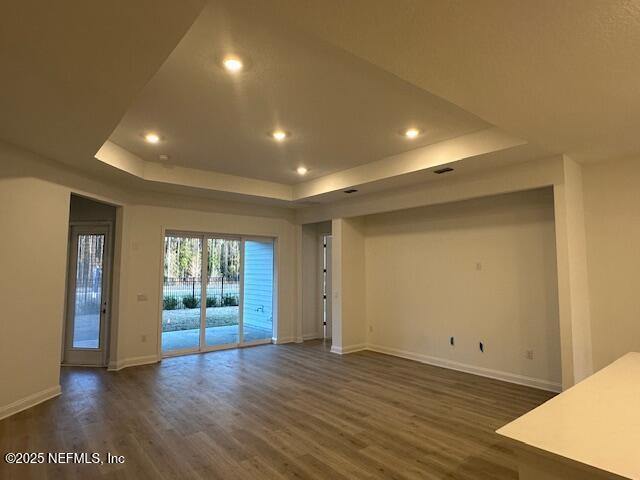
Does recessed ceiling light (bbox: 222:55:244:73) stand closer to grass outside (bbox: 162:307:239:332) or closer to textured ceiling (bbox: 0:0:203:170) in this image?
textured ceiling (bbox: 0:0:203:170)

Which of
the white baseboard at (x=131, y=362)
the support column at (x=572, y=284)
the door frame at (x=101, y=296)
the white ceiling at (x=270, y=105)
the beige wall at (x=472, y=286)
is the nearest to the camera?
the white ceiling at (x=270, y=105)

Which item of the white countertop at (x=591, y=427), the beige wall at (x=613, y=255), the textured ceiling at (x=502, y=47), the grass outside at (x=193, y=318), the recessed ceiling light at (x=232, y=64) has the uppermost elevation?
the recessed ceiling light at (x=232, y=64)

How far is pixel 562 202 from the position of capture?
4.03m

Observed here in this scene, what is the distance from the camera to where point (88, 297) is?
19.2ft

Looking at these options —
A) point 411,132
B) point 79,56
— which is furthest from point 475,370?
point 79,56

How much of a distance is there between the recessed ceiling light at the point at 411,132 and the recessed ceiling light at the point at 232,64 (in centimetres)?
197

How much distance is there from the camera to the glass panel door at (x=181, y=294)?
6.35 metres

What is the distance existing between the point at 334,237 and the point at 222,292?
90.2 inches

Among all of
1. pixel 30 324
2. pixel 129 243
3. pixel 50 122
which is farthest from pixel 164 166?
pixel 30 324

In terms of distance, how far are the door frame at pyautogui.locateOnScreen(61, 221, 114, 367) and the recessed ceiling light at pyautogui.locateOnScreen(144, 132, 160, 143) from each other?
2.22 meters

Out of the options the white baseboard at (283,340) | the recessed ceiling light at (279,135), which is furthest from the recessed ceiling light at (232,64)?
the white baseboard at (283,340)

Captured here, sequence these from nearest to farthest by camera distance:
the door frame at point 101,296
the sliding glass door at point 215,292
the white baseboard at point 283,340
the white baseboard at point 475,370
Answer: the white baseboard at point 475,370, the door frame at point 101,296, the sliding glass door at point 215,292, the white baseboard at point 283,340

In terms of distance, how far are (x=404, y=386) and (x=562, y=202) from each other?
278cm

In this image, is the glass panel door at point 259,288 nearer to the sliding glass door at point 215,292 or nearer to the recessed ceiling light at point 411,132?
the sliding glass door at point 215,292
